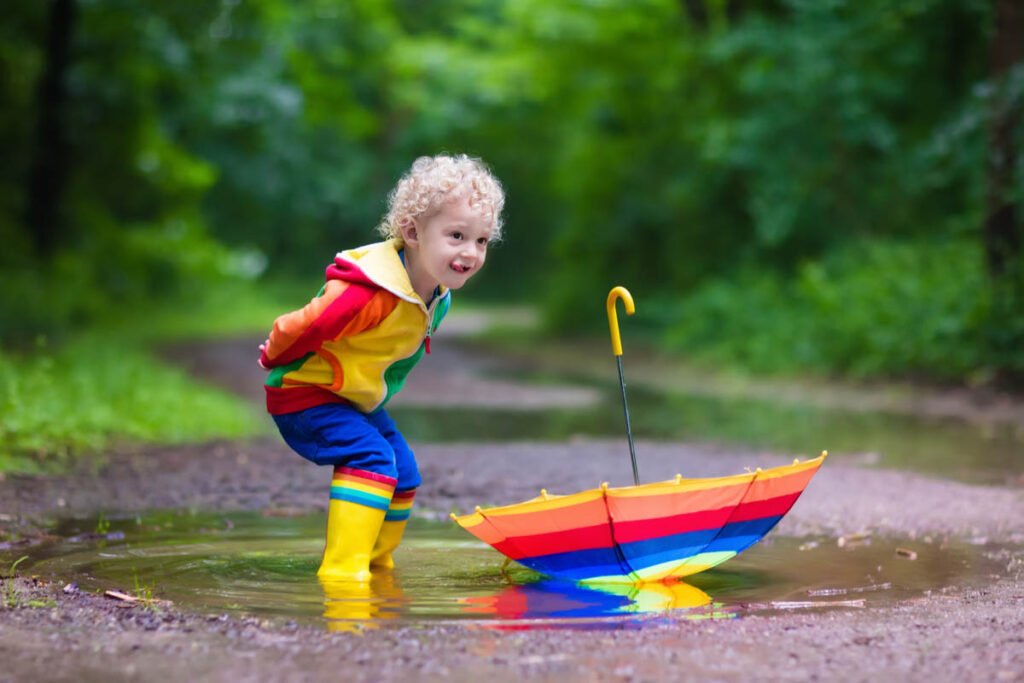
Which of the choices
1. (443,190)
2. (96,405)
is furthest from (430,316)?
(96,405)

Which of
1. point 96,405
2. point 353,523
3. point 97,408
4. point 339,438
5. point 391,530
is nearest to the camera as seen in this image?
point 353,523

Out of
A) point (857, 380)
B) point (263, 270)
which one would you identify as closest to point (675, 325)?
point (857, 380)

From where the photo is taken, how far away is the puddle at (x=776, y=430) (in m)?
8.09

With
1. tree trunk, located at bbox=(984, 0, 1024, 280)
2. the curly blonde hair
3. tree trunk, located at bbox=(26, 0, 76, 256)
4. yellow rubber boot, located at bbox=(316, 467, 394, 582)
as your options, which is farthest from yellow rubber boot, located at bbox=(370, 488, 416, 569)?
tree trunk, located at bbox=(26, 0, 76, 256)

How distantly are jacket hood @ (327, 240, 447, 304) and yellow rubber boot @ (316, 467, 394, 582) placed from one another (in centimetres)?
66

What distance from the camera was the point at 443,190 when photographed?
4621 millimetres

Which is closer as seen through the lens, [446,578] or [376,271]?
[376,271]

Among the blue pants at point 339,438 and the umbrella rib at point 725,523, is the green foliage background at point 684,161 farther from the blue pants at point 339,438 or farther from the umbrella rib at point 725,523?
the blue pants at point 339,438

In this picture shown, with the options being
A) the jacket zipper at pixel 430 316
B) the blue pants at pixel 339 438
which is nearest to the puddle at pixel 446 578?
the blue pants at pixel 339 438

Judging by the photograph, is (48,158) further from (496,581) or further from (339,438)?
(496,581)

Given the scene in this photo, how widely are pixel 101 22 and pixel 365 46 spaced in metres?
17.7

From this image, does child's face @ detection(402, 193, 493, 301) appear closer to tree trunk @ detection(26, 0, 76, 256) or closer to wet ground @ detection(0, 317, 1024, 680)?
wet ground @ detection(0, 317, 1024, 680)

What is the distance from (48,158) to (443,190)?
1596 centimetres

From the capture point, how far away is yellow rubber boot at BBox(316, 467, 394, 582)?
14.9 feet
